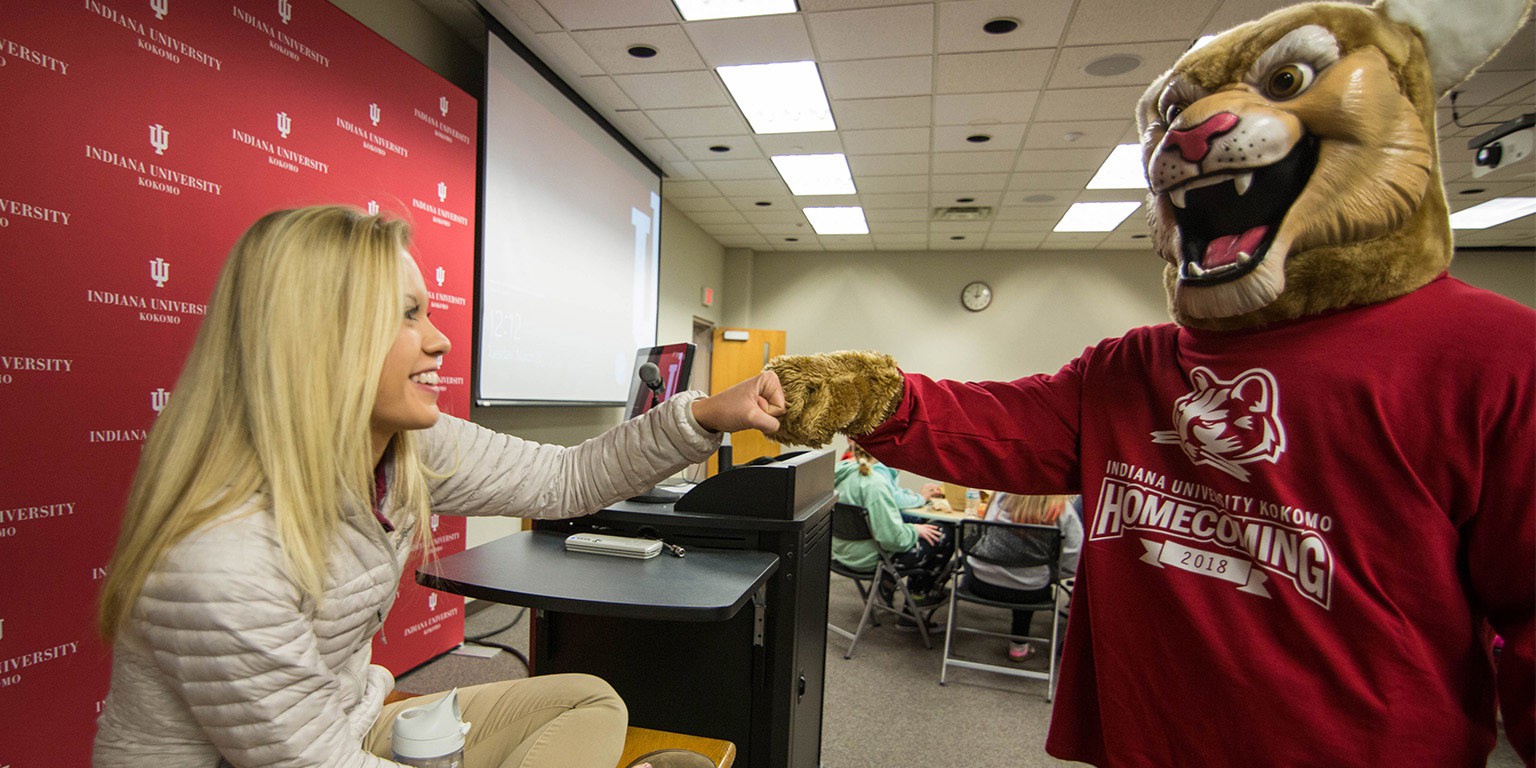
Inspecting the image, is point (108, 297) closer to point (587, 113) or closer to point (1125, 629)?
point (1125, 629)

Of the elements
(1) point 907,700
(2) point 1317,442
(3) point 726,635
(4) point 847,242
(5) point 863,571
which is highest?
(4) point 847,242

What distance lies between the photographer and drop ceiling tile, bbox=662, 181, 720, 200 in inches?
227

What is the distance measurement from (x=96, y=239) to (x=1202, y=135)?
2387 mm

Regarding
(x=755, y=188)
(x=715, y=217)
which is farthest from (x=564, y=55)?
(x=715, y=217)

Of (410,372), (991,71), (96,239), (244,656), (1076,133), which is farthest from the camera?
(1076,133)

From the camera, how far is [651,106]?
13.9ft

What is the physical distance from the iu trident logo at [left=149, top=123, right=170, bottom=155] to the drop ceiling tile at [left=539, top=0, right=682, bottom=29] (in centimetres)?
177

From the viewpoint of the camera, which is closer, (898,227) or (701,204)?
(701,204)

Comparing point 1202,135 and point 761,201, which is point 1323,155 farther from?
point 761,201

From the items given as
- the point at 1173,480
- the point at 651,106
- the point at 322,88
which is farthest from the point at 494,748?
the point at 651,106

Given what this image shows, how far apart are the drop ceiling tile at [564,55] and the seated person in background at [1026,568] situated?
10.1 ft

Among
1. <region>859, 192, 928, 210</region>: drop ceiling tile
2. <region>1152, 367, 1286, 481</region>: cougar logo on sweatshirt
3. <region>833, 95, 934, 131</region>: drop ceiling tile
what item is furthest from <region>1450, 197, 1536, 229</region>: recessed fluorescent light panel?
<region>1152, 367, 1286, 481</region>: cougar logo on sweatshirt

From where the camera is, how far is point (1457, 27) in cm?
87

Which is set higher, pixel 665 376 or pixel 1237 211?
pixel 1237 211
